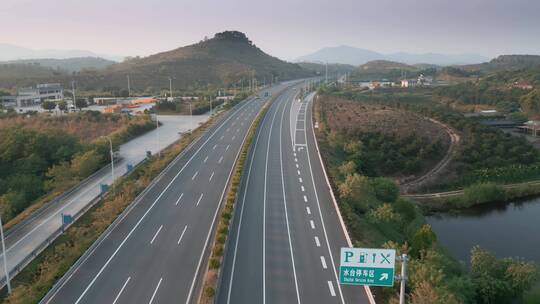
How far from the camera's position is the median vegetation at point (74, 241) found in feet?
61.9

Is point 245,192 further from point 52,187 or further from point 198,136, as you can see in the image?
point 198,136

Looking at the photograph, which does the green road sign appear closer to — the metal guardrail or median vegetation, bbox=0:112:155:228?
the metal guardrail

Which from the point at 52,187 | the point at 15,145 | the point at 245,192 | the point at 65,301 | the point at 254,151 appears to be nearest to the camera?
the point at 65,301

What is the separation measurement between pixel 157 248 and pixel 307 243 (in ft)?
28.3

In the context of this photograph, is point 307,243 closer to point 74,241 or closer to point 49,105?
point 74,241

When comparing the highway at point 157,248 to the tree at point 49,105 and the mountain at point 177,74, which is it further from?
the mountain at point 177,74

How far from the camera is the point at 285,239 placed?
24.2 meters

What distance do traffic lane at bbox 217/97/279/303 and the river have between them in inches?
599

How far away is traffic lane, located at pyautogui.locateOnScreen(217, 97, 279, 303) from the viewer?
1870cm

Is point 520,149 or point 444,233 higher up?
point 520,149

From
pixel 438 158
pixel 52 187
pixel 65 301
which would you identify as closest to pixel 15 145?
pixel 52 187

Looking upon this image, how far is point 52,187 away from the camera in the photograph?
1463 inches

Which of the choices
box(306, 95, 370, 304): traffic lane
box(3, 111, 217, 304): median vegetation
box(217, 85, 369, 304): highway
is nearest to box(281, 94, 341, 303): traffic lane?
box(217, 85, 369, 304): highway

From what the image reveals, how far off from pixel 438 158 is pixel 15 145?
49391mm
